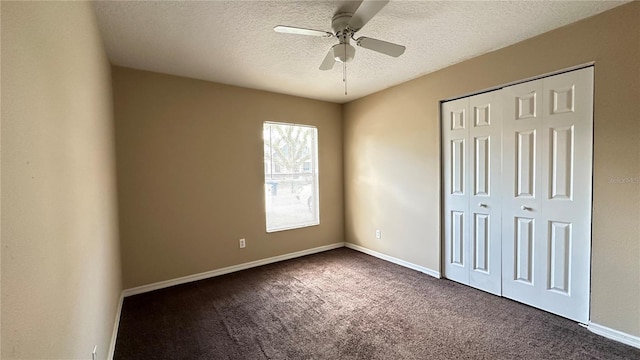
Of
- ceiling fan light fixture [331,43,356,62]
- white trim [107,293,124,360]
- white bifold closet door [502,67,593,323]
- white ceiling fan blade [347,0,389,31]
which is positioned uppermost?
white ceiling fan blade [347,0,389,31]

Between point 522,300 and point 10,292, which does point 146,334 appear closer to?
point 10,292

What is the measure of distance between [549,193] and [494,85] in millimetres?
1178

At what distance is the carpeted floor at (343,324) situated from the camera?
6.75 feet

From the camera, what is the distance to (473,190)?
306cm

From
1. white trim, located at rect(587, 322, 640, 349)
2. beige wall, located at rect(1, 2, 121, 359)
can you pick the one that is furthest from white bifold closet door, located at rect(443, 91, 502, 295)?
beige wall, located at rect(1, 2, 121, 359)

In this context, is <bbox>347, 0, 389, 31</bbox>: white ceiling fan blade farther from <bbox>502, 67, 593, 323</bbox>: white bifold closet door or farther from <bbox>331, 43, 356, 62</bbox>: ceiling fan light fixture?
<bbox>502, 67, 593, 323</bbox>: white bifold closet door

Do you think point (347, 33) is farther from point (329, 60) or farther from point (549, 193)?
point (549, 193)

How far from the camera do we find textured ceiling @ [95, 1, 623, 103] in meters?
1.98

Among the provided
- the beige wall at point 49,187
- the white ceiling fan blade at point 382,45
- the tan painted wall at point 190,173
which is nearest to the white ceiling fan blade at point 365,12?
the white ceiling fan blade at point 382,45

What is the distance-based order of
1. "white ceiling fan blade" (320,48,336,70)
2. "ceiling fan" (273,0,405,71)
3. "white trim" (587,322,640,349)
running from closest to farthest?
"ceiling fan" (273,0,405,71), "white trim" (587,322,640,349), "white ceiling fan blade" (320,48,336,70)

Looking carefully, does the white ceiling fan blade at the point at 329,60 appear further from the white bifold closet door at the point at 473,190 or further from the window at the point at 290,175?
the window at the point at 290,175

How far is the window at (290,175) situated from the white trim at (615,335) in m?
3.30

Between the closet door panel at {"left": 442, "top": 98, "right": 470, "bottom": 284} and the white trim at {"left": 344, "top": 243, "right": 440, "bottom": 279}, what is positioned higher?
the closet door panel at {"left": 442, "top": 98, "right": 470, "bottom": 284}

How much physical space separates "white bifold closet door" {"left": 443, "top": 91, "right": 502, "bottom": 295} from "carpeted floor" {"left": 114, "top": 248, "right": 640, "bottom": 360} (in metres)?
0.27
